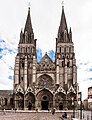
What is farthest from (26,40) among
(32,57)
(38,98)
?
(38,98)

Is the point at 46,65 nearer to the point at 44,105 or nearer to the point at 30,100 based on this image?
the point at 30,100

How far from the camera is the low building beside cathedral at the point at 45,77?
7225 centimetres

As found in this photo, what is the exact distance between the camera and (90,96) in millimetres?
9625

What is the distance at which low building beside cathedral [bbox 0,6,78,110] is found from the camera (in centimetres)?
7225

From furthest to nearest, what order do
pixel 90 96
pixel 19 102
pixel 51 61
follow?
pixel 51 61 → pixel 19 102 → pixel 90 96

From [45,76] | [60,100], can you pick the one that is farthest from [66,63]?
[60,100]

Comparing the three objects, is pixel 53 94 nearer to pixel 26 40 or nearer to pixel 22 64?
pixel 22 64

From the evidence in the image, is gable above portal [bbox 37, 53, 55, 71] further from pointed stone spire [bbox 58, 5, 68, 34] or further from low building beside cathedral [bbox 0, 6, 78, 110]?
pointed stone spire [bbox 58, 5, 68, 34]

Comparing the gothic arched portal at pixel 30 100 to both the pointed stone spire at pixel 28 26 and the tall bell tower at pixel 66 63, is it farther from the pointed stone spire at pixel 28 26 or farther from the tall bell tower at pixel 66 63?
the pointed stone spire at pixel 28 26

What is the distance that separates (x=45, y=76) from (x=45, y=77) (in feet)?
1.10

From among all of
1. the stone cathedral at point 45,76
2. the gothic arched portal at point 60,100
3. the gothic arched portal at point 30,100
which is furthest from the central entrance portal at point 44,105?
the gothic arched portal at point 60,100

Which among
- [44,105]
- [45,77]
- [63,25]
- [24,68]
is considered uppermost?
[63,25]

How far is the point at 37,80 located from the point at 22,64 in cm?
661

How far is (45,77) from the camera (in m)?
75.5
